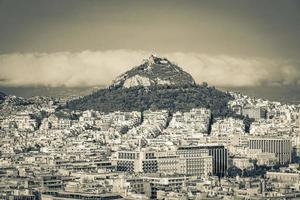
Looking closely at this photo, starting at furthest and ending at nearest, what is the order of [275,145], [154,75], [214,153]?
[154,75]
[275,145]
[214,153]

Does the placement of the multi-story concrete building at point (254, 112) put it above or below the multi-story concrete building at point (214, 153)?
above

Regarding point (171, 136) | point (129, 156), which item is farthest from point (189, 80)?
point (129, 156)

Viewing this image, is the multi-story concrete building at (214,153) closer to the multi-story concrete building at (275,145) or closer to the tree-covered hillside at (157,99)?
the multi-story concrete building at (275,145)

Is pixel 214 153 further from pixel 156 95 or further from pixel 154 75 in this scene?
pixel 154 75

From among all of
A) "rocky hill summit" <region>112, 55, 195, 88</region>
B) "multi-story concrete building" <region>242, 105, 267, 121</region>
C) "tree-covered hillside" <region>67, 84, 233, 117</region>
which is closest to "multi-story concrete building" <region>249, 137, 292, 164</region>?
"rocky hill summit" <region>112, 55, 195, 88</region>

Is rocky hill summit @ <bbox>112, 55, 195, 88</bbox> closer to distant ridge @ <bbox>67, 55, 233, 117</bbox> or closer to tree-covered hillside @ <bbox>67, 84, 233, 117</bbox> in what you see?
distant ridge @ <bbox>67, 55, 233, 117</bbox>

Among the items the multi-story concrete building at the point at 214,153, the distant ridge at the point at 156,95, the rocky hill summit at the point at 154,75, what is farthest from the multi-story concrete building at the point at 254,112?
the multi-story concrete building at the point at 214,153

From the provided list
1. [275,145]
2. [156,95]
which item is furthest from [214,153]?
[156,95]

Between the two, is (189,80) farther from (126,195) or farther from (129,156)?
(126,195)
